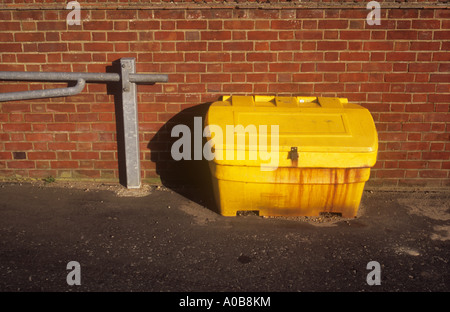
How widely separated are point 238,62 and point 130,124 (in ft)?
4.07

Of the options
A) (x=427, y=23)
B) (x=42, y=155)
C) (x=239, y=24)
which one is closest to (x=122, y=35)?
(x=239, y=24)

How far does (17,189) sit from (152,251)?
6.71ft

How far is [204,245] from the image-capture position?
11.2 ft

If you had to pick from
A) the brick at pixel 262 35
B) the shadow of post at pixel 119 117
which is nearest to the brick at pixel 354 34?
the brick at pixel 262 35

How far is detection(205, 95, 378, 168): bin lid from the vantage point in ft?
11.4

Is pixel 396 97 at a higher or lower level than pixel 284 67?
lower

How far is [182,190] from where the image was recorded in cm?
456

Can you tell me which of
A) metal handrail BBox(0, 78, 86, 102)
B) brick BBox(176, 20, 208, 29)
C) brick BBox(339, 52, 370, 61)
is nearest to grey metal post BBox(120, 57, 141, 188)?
metal handrail BBox(0, 78, 86, 102)

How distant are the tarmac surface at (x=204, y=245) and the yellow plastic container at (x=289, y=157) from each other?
199 mm

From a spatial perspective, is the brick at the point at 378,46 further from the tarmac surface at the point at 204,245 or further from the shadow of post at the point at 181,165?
the shadow of post at the point at 181,165

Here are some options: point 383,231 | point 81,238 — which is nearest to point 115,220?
point 81,238

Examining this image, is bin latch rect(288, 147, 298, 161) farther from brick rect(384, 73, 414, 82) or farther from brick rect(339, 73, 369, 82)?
brick rect(384, 73, 414, 82)

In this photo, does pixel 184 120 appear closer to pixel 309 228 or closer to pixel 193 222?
pixel 193 222

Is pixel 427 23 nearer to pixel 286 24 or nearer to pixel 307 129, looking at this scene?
pixel 286 24
